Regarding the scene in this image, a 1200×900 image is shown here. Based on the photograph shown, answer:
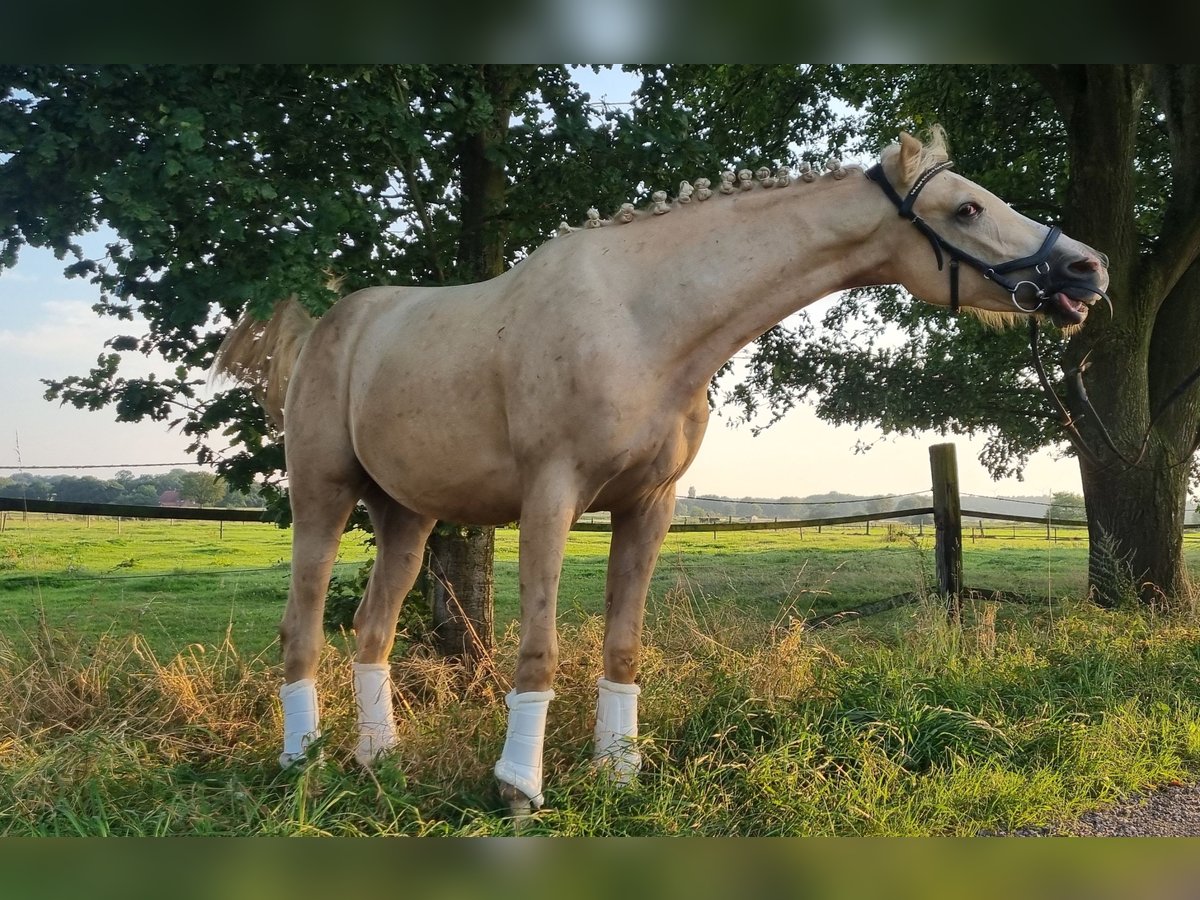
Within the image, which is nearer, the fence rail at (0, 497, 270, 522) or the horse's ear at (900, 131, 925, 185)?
the horse's ear at (900, 131, 925, 185)

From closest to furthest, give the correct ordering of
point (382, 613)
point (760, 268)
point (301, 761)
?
point (760, 268)
point (301, 761)
point (382, 613)

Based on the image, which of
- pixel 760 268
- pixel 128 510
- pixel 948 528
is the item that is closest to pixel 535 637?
pixel 760 268

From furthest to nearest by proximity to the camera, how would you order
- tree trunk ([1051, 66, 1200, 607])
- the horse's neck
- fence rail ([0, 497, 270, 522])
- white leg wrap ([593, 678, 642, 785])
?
tree trunk ([1051, 66, 1200, 607])
fence rail ([0, 497, 270, 522])
white leg wrap ([593, 678, 642, 785])
the horse's neck

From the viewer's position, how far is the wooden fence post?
23.9 ft

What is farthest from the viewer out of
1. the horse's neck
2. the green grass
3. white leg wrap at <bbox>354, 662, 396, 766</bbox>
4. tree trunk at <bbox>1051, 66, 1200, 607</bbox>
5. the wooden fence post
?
the wooden fence post

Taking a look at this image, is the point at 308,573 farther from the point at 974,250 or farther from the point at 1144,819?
the point at 1144,819

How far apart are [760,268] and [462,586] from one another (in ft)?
9.22

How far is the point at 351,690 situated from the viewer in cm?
429

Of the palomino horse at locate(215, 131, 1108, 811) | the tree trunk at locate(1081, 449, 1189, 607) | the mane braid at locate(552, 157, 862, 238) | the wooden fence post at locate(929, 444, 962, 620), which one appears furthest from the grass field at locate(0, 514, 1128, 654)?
the mane braid at locate(552, 157, 862, 238)

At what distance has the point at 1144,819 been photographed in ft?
11.6

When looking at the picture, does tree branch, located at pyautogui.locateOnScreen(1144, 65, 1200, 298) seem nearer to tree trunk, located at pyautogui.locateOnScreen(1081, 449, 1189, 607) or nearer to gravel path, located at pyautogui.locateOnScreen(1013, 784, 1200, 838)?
tree trunk, located at pyautogui.locateOnScreen(1081, 449, 1189, 607)

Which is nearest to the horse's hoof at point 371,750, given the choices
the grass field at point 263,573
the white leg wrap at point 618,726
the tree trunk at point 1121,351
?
the white leg wrap at point 618,726
